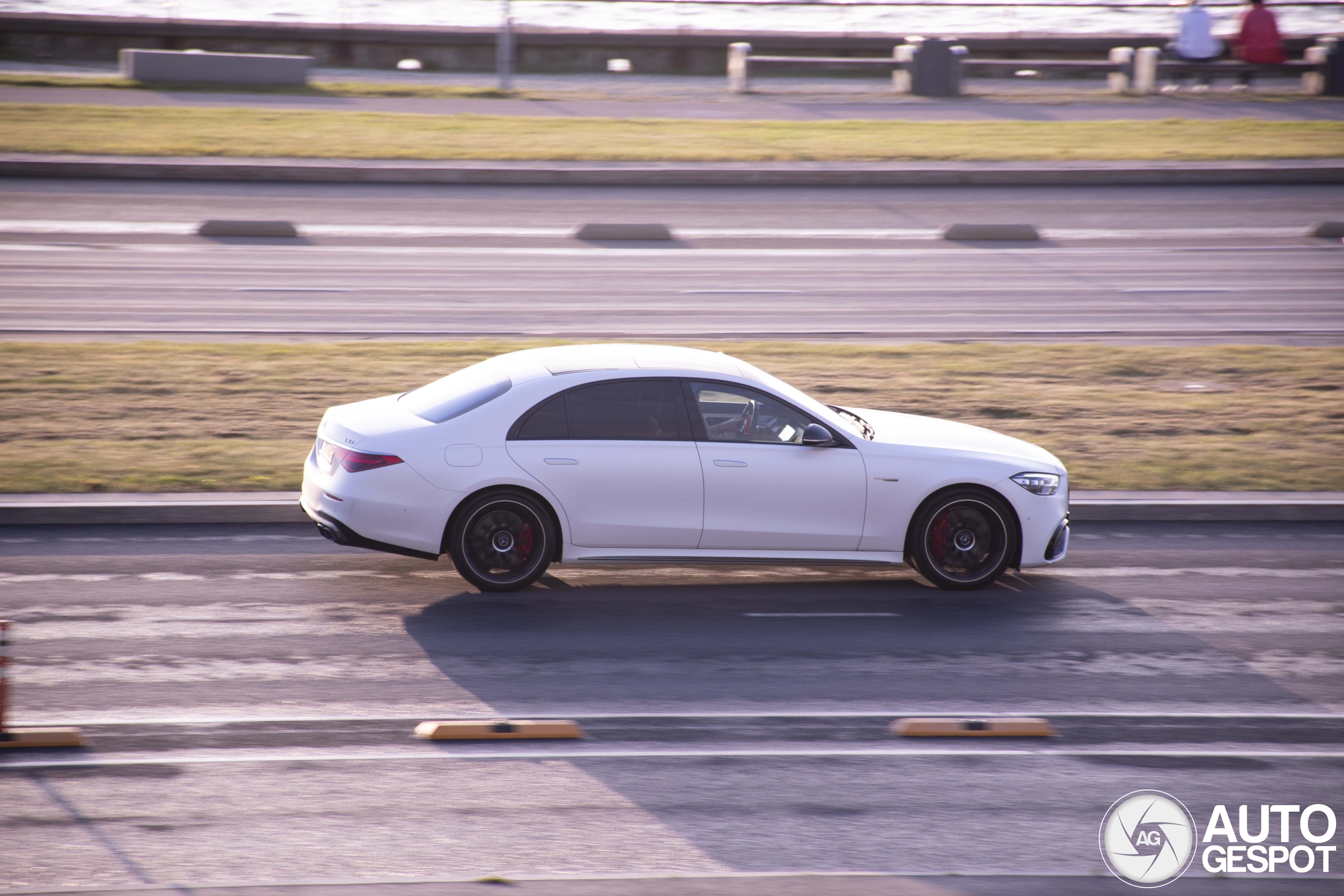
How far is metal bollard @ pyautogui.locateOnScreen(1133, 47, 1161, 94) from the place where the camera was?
3553 centimetres

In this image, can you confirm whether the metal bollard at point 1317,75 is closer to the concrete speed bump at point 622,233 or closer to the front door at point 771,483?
the concrete speed bump at point 622,233

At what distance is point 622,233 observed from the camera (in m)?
22.5

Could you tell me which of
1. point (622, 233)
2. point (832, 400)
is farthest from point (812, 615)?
point (622, 233)

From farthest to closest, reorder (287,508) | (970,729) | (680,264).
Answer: (680,264), (287,508), (970,729)

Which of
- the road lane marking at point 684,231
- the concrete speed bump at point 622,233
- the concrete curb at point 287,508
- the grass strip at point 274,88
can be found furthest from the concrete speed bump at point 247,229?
the concrete curb at point 287,508

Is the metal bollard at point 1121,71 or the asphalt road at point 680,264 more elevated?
the metal bollard at point 1121,71

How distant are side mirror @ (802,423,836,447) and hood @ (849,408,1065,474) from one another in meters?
0.42

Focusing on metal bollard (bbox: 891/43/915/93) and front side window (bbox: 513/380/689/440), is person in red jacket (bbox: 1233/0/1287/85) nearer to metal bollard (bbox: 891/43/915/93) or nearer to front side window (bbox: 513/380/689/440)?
metal bollard (bbox: 891/43/915/93)

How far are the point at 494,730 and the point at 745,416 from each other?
301 cm

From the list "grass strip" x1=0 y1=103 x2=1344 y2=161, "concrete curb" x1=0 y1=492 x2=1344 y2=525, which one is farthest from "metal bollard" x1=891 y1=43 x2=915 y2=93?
"concrete curb" x1=0 y1=492 x2=1344 y2=525

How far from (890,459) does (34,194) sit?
63.9 ft

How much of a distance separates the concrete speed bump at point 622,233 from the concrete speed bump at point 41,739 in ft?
54.5

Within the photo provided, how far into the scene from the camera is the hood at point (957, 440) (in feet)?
30.0

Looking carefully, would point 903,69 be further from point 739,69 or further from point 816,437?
point 816,437
